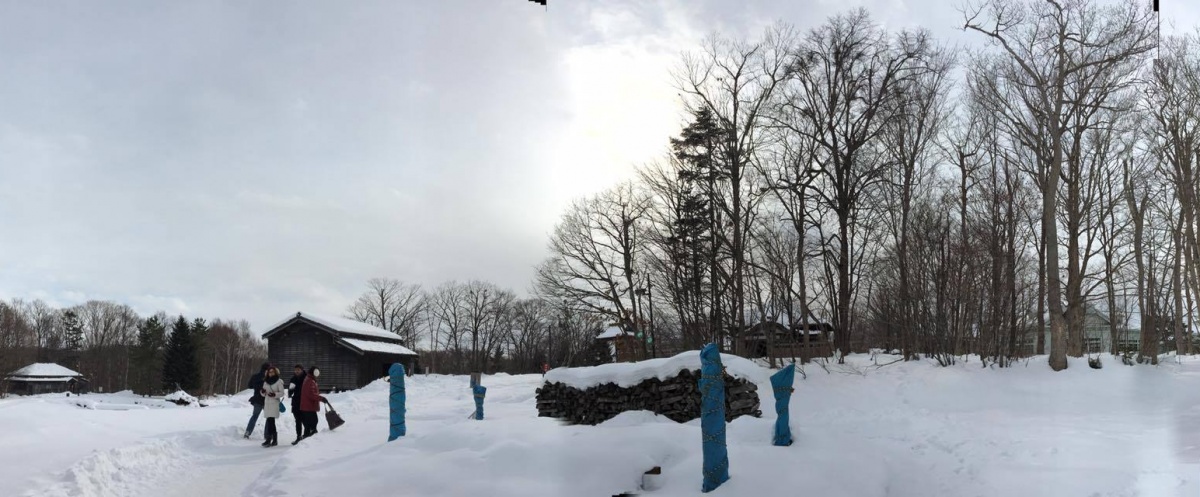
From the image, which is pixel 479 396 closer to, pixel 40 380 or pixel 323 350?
pixel 323 350

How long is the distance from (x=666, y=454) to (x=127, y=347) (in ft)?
248

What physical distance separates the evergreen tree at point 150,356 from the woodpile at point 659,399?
165 ft

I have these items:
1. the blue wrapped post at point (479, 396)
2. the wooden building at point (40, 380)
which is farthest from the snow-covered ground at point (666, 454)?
the wooden building at point (40, 380)

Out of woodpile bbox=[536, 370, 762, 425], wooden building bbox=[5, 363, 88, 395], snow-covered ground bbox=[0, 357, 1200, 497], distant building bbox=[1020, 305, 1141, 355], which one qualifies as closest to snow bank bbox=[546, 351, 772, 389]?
woodpile bbox=[536, 370, 762, 425]

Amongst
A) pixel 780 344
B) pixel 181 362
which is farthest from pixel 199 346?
pixel 780 344

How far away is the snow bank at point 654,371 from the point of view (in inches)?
571

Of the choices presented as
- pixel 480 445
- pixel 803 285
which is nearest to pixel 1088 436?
pixel 480 445

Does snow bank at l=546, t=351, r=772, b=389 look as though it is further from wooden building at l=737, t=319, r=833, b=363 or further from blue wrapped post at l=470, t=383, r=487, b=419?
wooden building at l=737, t=319, r=833, b=363

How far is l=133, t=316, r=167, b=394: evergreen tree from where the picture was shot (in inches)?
2106

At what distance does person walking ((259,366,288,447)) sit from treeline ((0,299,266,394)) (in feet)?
139

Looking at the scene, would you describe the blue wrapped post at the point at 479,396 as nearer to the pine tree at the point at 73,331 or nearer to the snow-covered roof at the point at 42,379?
the snow-covered roof at the point at 42,379

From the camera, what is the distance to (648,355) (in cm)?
2953

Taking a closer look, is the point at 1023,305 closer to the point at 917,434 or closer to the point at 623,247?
the point at 917,434

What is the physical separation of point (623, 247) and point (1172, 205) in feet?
72.8
